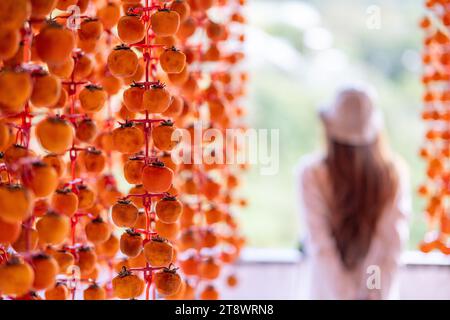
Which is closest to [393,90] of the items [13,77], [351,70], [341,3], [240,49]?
[351,70]

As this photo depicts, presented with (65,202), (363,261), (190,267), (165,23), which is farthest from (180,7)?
(363,261)

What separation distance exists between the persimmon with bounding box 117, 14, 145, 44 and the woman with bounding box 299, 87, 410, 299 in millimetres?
1703

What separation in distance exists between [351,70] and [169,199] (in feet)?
10.8

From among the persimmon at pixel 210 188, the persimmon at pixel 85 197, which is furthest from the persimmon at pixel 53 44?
the persimmon at pixel 210 188

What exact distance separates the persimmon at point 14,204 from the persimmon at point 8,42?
123 millimetres

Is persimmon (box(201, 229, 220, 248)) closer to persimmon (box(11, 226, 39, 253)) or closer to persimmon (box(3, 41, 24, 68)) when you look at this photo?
persimmon (box(11, 226, 39, 253))

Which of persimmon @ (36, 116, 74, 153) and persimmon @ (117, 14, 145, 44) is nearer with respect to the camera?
persimmon @ (36, 116, 74, 153)

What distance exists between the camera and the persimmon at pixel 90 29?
84 cm

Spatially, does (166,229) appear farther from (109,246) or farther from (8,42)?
(8,42)

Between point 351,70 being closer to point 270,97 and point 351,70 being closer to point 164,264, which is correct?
point 270,97

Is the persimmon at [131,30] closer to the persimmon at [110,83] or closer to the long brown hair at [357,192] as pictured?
the persimmon at [110,83]

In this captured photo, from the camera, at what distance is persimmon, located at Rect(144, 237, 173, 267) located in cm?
79

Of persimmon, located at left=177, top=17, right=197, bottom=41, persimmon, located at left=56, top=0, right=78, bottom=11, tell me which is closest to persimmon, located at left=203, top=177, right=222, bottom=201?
persimmon, located at left=177, top=17, right=197, bottom=41

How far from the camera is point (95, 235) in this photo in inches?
35.8
